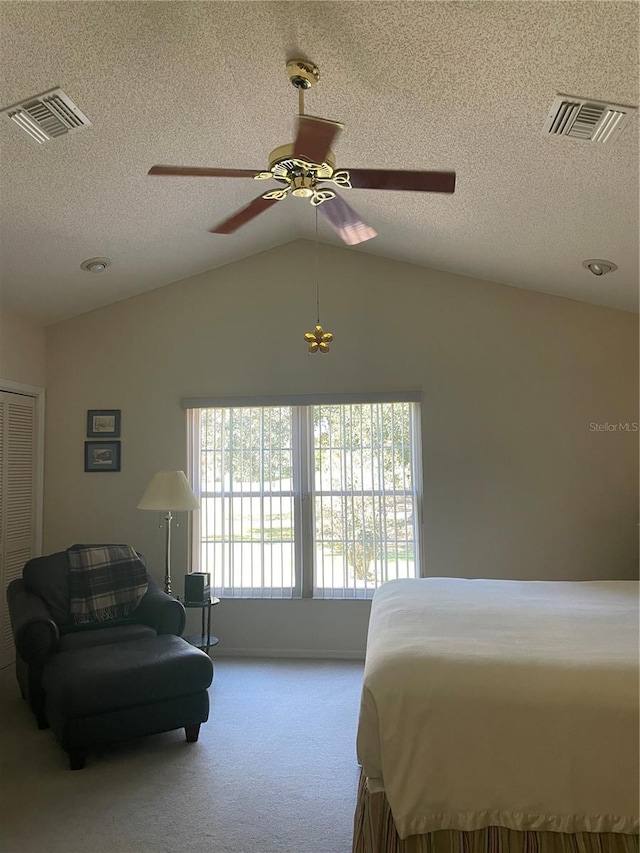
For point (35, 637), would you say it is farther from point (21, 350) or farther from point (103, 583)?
point (21, 350)

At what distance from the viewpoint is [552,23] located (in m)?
2.08

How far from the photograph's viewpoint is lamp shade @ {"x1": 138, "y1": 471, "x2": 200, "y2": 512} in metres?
4.40

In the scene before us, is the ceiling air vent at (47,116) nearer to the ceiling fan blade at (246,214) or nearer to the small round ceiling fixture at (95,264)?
the ceiling fan blade at (246,214)

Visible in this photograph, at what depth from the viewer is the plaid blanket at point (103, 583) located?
3998mm

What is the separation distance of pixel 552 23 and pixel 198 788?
3366 millimetres

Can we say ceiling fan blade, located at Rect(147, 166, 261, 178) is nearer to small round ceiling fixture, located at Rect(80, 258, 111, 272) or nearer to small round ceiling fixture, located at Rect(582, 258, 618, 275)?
small round ceiling fixture, located at Rect(80, 258, 111, 272)

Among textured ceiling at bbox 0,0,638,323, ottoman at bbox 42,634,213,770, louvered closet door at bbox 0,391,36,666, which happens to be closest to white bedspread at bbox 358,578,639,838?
ottoman at bbox 42,634,213,770

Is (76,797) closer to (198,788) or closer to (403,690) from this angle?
(198,788)

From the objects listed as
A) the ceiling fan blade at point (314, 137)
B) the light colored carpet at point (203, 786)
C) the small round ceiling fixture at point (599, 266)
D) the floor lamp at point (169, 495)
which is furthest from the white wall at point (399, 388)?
the ceiling fan blade at point (314, 137)

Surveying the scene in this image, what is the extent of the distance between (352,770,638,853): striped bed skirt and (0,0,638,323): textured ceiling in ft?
8.50

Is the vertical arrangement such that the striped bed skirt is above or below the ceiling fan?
below

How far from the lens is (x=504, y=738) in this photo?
6.57 ft

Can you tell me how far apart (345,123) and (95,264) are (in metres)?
2.21

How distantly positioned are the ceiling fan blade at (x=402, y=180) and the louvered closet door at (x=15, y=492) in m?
3.54
